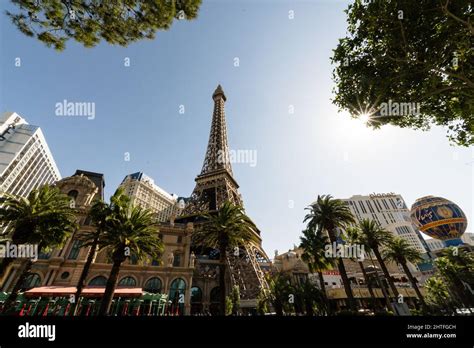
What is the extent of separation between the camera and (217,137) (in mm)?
65812

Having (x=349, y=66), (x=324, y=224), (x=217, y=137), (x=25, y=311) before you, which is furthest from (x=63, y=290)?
(x=217, y=137)

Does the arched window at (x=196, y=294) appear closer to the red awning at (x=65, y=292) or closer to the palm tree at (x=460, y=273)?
the red awning at (x=65, y=292)

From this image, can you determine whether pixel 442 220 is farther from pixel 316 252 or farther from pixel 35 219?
pixel 35 219

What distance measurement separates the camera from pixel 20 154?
262 ft

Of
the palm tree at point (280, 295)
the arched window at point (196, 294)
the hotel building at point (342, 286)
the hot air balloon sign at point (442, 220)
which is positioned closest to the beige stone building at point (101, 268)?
the arched window at point (196, 294)

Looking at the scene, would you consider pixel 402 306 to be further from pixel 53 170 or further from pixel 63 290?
pixel 53 170

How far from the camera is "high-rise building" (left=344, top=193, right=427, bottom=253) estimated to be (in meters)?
101

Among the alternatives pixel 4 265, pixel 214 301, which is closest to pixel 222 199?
pixel 214 301

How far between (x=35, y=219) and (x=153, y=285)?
18295mm

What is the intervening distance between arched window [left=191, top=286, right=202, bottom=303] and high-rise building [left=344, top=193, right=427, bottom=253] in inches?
3650

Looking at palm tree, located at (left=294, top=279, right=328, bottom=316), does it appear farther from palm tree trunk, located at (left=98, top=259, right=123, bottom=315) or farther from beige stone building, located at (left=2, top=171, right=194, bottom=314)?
palm tree trunk, located at (left=98, top=259, right=123, bottom=315)

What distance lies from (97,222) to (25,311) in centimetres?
1373

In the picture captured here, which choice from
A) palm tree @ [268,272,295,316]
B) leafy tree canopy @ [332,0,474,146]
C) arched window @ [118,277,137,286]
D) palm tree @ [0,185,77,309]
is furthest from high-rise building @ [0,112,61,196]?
leafy tree canopy @ [332,0,474,146]

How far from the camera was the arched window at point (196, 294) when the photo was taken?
121ft
